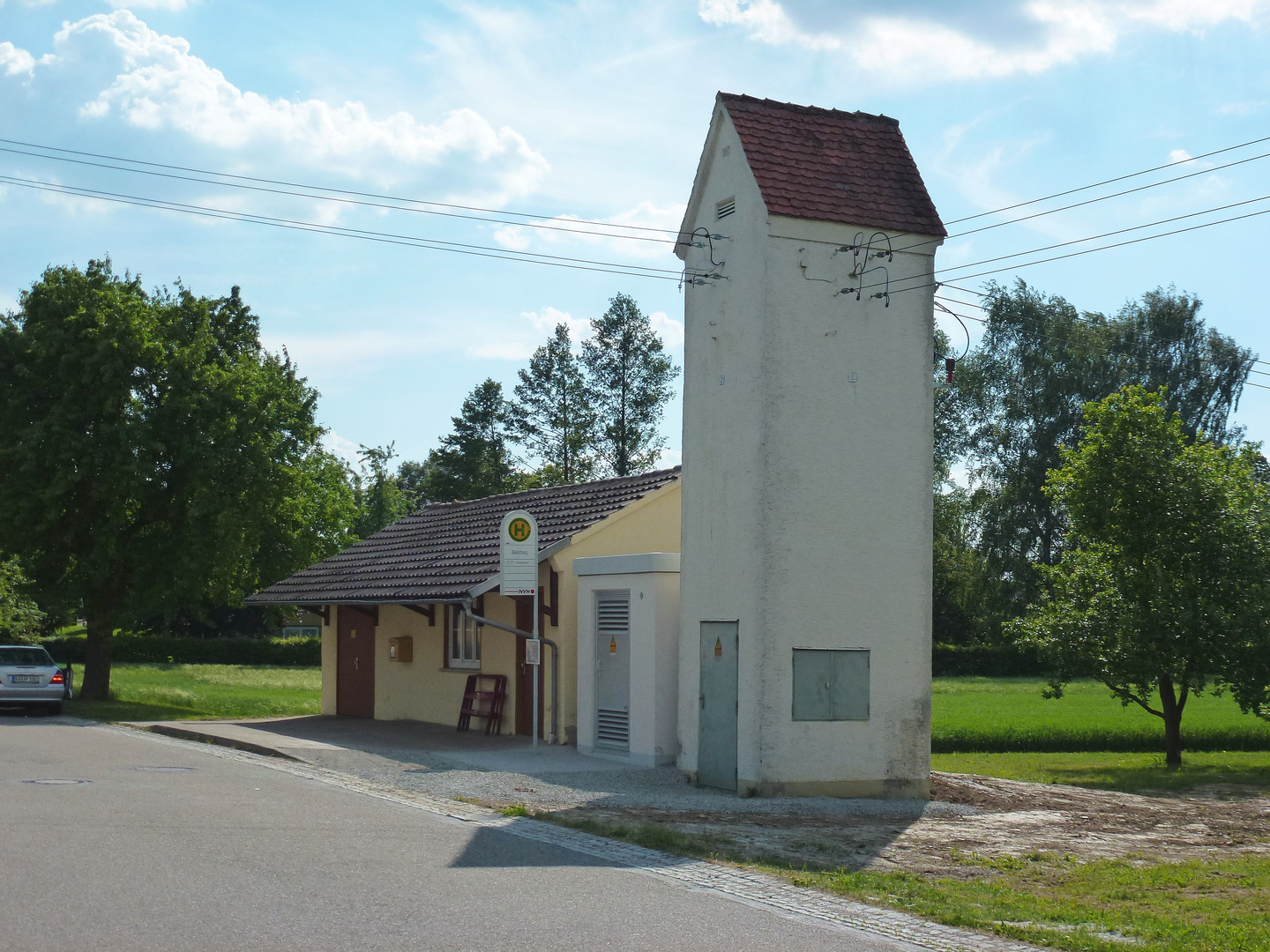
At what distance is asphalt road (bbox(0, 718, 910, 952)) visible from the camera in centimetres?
729

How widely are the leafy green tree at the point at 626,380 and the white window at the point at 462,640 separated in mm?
39049

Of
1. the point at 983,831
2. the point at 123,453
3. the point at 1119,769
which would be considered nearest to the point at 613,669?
the point at 983,831

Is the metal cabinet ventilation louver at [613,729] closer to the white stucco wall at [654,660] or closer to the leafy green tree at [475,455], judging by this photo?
the white stucco wall at [654,660]

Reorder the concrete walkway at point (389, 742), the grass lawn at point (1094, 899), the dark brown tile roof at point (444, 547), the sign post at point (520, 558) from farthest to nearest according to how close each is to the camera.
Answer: the dark brown tile roof at point (444, 547) < the sign post at point (520, 558) < the concrete walkway at point (389, 742) < the grass lawn at point (1094, 899)

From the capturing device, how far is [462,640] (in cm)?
2450

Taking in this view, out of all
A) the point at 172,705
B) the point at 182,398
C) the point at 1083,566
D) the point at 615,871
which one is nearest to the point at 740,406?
the point at 615,871

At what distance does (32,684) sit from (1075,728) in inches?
833

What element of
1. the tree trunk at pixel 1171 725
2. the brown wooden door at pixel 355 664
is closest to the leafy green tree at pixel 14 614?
the brown wooden door at pixel 355 664

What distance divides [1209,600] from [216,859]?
55.5 feet

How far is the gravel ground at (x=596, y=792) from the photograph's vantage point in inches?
555

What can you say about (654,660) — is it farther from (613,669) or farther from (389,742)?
(389,742)

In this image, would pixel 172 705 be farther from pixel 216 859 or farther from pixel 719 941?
pixel 719 941

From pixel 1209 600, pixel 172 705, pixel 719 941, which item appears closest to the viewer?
pixel 719 941

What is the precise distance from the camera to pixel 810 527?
15.7m
